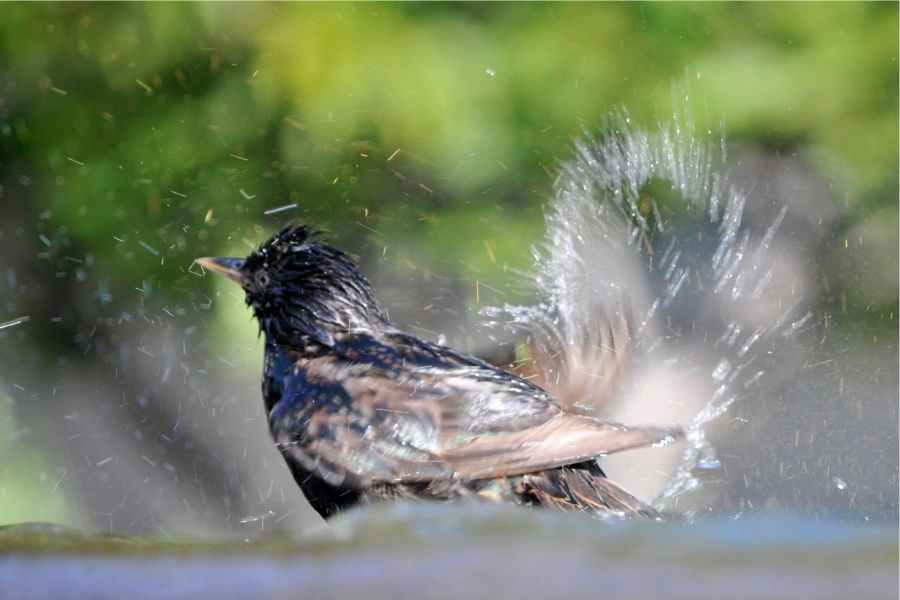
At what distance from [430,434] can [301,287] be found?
0.85m

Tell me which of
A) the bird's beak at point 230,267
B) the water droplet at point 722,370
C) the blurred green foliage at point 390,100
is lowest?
the water droplet at point 722,370

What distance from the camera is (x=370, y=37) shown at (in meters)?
4.37

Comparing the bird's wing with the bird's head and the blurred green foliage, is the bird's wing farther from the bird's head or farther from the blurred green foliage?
the blurred green foliage

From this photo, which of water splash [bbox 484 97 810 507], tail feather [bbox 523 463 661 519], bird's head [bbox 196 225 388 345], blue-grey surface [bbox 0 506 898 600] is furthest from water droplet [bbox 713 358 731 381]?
blue-grey surface [bbox 0 506 898 600]

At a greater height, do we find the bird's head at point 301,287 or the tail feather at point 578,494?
the bird's head at point 301,287

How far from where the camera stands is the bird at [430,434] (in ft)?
10.5

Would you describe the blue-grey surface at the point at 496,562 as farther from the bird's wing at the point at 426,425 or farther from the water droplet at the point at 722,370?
the water droplet at the point at 722,370

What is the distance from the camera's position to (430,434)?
3297 millimetres

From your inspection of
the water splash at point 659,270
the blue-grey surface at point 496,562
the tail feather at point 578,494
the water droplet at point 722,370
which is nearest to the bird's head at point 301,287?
the water splash at point 659,270

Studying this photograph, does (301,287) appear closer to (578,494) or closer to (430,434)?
(430,434)

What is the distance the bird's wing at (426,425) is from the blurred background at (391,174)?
1231 millimetres

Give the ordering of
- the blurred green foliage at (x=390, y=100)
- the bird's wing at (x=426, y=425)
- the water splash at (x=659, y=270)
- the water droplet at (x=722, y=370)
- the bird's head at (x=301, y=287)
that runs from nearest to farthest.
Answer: the bird's wing at (x=426, y=425)
the bird's head at (x=301, y=287)
the blurred green foliage at (x=390, y=100)
the water splash at (x=659, y=270)
the water droplet at (x=722, y=370)

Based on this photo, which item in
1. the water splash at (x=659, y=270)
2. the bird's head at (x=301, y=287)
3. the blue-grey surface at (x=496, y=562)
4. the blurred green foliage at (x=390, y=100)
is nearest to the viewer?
the blue-grey surface at (x=496, y=562)

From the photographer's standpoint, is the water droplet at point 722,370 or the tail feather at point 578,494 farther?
the water droplet at point 722,370
